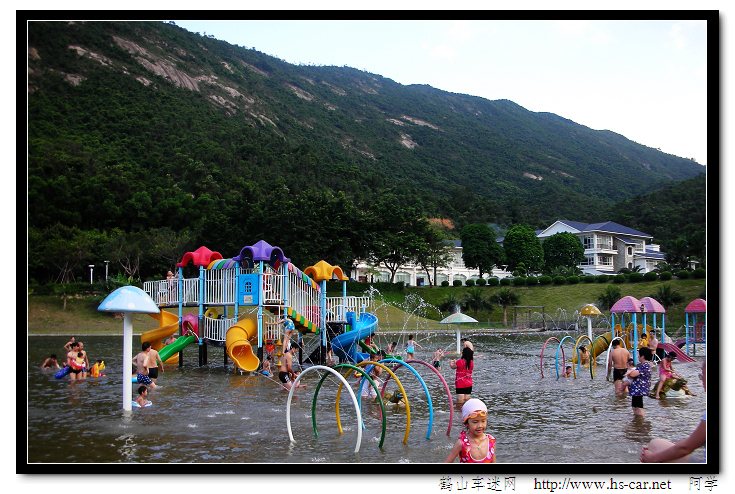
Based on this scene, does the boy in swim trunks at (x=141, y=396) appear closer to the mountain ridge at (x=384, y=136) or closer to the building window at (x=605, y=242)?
the mountain ridge at (x=384, y=136)

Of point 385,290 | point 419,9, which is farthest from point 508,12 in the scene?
point 385,290

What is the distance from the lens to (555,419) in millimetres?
11203

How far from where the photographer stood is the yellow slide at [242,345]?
60.1ft

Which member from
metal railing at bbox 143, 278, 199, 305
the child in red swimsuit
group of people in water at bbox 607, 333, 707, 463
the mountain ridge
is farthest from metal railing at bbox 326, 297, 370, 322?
the mountain ridge

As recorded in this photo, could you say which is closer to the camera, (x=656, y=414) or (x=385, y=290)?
(x=656, y=414)

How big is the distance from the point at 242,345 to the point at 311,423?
28.6 feet

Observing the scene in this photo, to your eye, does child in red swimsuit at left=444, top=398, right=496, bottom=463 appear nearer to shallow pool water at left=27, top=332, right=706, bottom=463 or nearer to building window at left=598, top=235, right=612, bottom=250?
shallow pool water at left=27, top=332, right=706, bottom=463

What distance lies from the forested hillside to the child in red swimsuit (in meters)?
5.78

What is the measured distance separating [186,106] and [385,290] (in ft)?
199

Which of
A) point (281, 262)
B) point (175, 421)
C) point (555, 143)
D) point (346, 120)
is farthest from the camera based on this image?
point (555, 143)

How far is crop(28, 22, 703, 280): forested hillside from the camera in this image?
52406 mm

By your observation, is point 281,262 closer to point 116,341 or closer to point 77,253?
point 116,341

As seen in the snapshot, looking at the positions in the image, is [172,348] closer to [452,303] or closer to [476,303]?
[476,303]

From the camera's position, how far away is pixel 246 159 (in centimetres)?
9200
